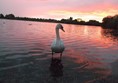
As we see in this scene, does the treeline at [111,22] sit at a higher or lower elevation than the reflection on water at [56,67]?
lower

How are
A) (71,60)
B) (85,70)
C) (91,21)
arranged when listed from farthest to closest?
(91,21)
(71,60)
(85,70)

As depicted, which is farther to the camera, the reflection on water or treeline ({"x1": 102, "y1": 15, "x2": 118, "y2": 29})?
treeline ({"x1": 102, "y1": 15, "x2": 118, "y2": 29})

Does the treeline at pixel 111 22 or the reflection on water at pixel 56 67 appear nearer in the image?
the reflection on water at pixel 56 67

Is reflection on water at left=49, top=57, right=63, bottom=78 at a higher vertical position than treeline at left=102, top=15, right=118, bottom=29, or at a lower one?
higher

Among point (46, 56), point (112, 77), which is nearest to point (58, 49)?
point (46, 56)

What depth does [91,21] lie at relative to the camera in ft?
527

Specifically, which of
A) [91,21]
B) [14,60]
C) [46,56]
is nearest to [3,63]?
[14,60]

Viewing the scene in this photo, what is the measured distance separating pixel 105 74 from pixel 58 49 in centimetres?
420

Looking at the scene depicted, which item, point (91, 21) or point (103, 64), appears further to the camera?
point (91, 21)

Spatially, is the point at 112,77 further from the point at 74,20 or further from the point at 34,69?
the point at 74,20

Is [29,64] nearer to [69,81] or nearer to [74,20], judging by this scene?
[69,81]

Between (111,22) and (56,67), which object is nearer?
(56,67)

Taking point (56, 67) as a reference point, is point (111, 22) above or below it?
below

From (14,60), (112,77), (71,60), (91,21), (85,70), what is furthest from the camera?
(91,21)
